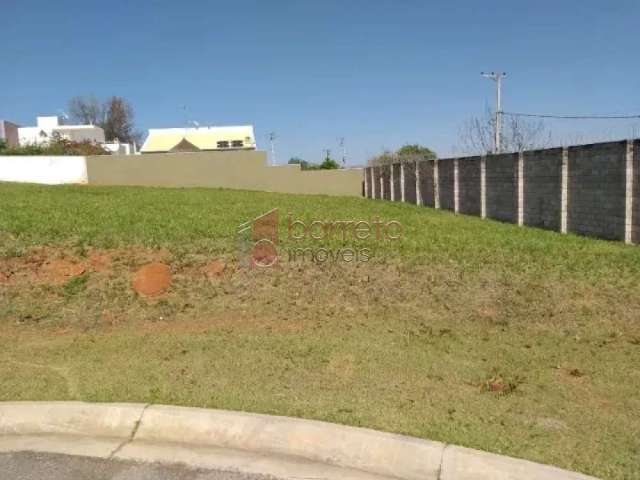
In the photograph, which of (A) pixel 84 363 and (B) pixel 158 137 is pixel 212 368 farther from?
(B) pixel 158 137

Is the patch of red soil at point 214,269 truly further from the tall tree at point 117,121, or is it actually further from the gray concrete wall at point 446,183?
the tall tree at point 117,121

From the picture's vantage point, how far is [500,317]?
19.1 feet

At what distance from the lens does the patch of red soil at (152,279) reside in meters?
6.71

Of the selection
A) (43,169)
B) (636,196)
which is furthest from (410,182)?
(43,169)

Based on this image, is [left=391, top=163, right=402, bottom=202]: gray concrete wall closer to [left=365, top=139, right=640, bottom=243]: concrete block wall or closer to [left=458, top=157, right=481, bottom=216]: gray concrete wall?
[left=365, top=139, right=640, bottom=243]: concrete block wall

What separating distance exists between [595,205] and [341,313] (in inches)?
328

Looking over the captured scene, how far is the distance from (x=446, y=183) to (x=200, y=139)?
4235cm

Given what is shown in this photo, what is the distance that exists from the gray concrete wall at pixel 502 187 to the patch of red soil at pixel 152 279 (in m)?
11.1

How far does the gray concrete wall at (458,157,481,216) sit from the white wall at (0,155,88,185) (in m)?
21.9

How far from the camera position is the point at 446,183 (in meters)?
21.3

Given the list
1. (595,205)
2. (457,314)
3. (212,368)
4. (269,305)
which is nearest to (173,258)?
(269,305)

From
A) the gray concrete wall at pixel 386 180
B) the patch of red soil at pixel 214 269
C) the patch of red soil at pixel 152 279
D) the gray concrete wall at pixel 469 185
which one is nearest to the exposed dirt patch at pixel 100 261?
the patch of red soil at pixel 152 279

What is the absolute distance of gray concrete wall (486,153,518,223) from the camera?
15.6 metres

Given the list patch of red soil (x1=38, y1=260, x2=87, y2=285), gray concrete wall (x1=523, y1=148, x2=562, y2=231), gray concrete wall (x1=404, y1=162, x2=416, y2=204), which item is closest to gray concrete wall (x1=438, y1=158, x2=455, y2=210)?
gray concrete wall (x1=404, y1=162, x2=416, y2=204)
